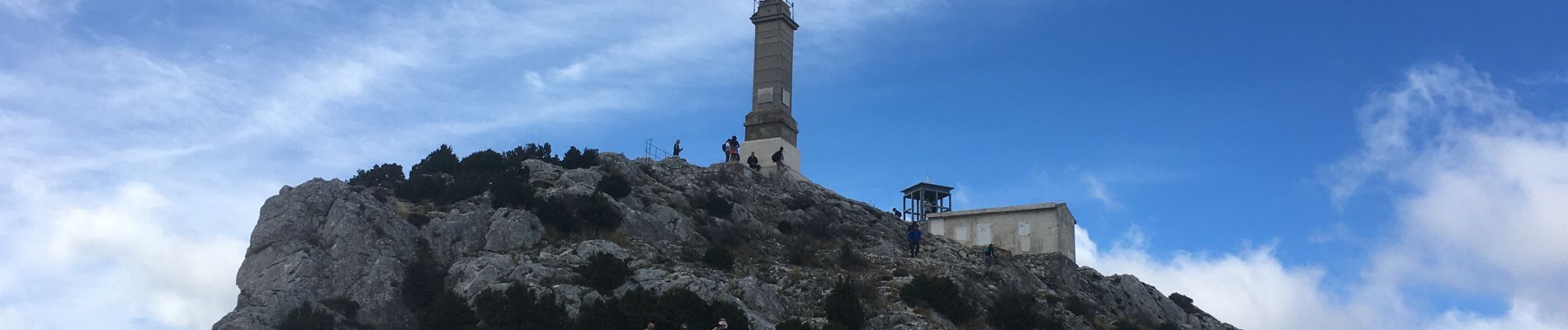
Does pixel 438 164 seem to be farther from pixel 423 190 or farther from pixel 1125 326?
pixel 1125 326

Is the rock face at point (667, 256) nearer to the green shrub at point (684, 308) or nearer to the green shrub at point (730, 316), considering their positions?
the green shrub at point (730, 316)

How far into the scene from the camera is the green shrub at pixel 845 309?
43.4 m

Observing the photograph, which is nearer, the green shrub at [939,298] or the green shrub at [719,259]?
the green shrub at [939,298]

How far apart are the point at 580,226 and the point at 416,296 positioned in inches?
272

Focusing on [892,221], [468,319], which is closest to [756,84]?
[892,221]

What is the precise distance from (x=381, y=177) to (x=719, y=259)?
46.4 ft

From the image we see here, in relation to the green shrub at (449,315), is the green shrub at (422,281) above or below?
above

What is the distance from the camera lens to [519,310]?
133 ft

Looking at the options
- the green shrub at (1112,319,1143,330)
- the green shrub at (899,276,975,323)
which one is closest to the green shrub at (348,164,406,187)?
the green shrub at (899,276,975,323)

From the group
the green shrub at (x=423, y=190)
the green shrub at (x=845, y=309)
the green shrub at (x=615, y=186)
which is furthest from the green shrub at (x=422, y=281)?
the green shrub at (x=845, y=309)

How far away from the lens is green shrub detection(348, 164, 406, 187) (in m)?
52.2

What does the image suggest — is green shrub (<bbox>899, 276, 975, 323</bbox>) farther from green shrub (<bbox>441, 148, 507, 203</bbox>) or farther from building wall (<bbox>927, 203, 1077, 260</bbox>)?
green shrub (<bbox>441, 148, 507, 203</bbox>)

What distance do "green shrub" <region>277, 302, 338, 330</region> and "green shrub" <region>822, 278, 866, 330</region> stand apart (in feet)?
47.3

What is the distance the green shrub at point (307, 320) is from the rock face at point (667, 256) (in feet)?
1.27
